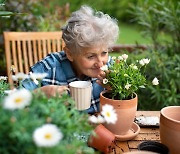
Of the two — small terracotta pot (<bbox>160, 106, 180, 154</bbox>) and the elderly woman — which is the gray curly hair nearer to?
the elderly woman

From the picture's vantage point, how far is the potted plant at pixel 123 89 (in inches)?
54.1

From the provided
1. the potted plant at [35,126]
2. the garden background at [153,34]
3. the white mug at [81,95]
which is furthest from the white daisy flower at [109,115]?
the garden background at [153,34]

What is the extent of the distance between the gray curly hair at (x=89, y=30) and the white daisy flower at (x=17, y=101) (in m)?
0.83

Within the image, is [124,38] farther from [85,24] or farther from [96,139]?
[96,139]

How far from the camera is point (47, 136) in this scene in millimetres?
780

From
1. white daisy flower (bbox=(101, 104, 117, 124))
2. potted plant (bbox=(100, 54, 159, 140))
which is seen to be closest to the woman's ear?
potted plant (bbox=(100, 54, 159, 140))

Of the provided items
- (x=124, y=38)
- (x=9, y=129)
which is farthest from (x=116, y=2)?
(x=9, y=129)

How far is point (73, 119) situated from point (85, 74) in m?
0.81

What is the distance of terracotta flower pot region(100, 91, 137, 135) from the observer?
4.48ft

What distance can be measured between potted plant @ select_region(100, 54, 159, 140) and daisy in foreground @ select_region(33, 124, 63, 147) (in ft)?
1.93

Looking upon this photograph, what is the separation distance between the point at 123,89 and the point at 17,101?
0.63m

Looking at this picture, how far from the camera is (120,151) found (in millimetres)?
1341

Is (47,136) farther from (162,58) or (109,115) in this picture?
(162,58)

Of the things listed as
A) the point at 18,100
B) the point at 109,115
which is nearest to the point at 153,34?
the point at 109,115
